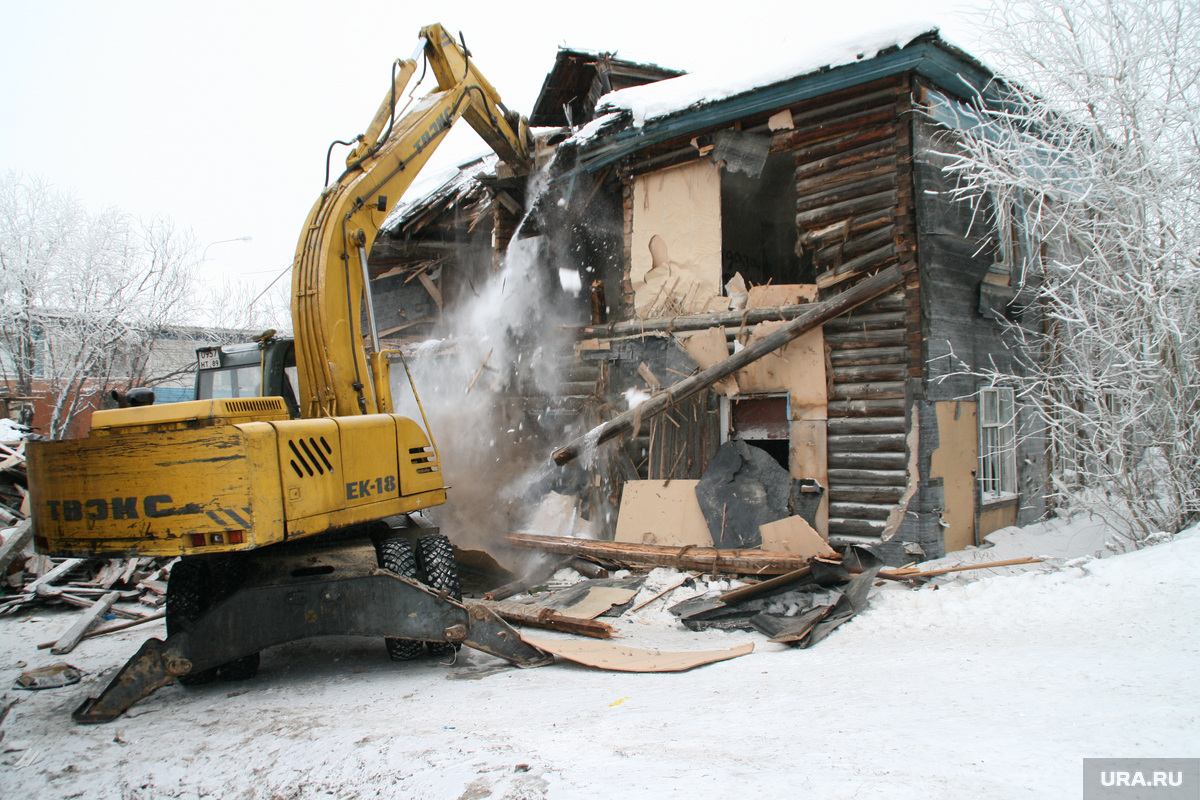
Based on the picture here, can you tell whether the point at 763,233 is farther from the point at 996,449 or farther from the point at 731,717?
the point at 731,717

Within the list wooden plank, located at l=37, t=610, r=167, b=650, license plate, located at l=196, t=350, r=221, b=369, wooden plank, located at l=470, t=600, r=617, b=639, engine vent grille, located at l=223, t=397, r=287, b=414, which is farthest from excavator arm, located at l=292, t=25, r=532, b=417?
wooden plank, located at l=37, t=610, r=167, b=650

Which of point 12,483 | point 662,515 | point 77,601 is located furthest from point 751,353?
point 12,483

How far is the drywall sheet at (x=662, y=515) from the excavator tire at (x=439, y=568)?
12.7ft

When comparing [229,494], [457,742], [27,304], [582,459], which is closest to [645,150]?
[582,459]

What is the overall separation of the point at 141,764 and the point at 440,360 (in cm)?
991

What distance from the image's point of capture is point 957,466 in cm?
870

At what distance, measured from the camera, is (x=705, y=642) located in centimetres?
611

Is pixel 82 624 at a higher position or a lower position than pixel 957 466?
lower

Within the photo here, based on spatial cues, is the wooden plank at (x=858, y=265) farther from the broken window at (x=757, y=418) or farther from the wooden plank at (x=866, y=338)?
the broken window at (x=757, y=418)

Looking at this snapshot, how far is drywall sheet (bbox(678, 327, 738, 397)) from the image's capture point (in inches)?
362

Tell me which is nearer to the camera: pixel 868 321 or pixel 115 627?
pixel 115 627

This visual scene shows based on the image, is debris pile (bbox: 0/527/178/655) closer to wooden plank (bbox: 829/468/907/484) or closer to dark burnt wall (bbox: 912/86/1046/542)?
wooden plank (bbox: 829/468/907/484)

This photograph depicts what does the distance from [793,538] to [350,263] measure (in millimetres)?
6091

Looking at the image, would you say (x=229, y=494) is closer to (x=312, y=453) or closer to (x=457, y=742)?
(x=312, y=453)
